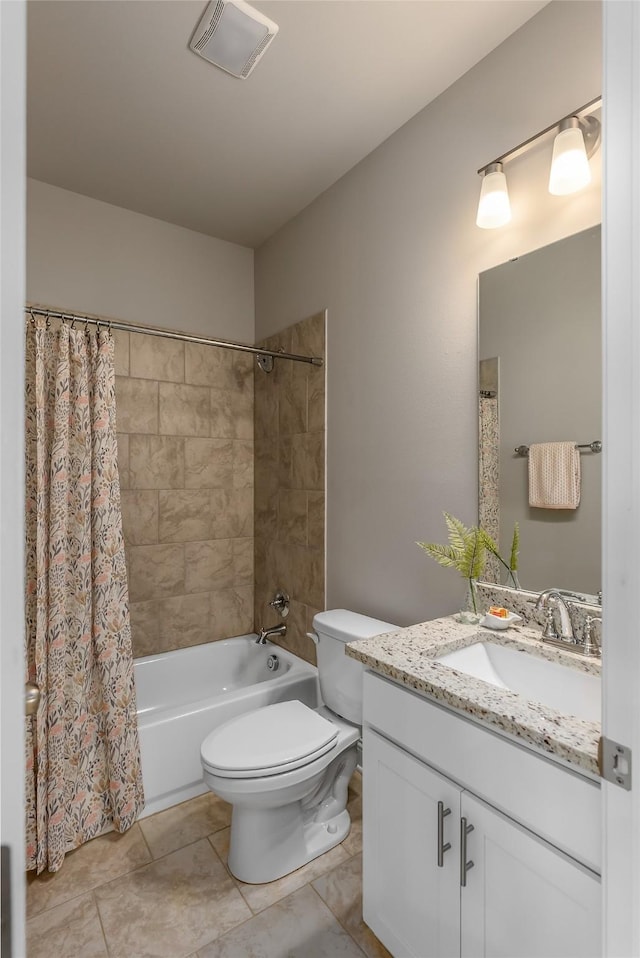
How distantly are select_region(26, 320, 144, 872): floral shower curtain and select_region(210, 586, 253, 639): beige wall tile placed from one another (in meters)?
0.95

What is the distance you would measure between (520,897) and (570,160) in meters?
1.69

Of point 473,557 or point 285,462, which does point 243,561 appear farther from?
point 473,557

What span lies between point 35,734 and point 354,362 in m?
1.82

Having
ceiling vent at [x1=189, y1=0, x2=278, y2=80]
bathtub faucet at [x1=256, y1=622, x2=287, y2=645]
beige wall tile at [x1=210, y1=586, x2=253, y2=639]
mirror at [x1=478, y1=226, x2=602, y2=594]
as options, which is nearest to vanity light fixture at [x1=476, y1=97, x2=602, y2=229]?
mirror at [x1=478, y1=226, x2=602, y2=594]

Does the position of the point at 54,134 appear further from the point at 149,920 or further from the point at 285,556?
the point at 149,920

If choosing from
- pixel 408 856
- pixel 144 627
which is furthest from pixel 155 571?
pixel 408 856

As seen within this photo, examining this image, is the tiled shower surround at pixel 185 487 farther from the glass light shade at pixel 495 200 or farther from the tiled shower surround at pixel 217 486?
the glass light shade at pixel 495 200

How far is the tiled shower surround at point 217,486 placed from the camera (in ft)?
8.21

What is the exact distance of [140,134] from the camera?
6.48 ft

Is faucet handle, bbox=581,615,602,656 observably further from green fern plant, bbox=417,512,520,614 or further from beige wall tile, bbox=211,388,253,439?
beige wall tile, bbox=211,388,253,439

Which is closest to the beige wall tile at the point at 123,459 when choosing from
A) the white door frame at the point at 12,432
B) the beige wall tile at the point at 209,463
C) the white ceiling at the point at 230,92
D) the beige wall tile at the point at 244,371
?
the beige wall tile at the point at 209,463

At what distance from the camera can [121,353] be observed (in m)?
2.50

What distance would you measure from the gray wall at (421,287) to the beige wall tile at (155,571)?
0.87 m

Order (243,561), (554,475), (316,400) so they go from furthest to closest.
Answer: (243,561)
(316,400)
(554,475)
